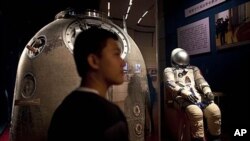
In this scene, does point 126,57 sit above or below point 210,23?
below

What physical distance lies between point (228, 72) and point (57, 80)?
121 inches

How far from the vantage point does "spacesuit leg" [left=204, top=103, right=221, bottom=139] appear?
3.62 metres

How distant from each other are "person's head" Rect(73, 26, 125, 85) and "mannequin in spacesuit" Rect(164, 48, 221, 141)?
2.52 m

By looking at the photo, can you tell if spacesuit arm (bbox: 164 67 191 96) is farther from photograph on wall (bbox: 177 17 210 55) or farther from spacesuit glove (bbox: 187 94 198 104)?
photograph on wall (bbox: 177 17 210 55)

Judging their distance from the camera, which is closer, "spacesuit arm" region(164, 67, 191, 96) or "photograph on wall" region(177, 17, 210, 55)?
"spacesuit arm" region(164, 67, 191, 96)

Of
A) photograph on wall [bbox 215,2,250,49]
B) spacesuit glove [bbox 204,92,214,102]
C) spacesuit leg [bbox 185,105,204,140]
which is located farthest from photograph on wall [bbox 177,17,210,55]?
spacesuit leg [bbox 185,105,204,140]

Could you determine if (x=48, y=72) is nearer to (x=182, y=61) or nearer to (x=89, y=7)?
(x=89, y=7)

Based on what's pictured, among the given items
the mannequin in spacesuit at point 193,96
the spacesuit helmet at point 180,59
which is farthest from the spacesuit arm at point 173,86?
the spacesuit helmet at point 180,59

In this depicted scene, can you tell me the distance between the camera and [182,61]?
13.4 feet

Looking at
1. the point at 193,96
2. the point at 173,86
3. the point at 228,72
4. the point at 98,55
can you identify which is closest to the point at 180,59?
the point at 173,86

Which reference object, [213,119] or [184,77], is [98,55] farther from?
[184,77]

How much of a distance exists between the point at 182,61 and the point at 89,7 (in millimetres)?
1789

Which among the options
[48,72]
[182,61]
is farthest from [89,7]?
[182,61]

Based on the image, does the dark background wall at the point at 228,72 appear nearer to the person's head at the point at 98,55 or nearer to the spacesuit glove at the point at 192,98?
the spacesuit glove at the point at 192,98
